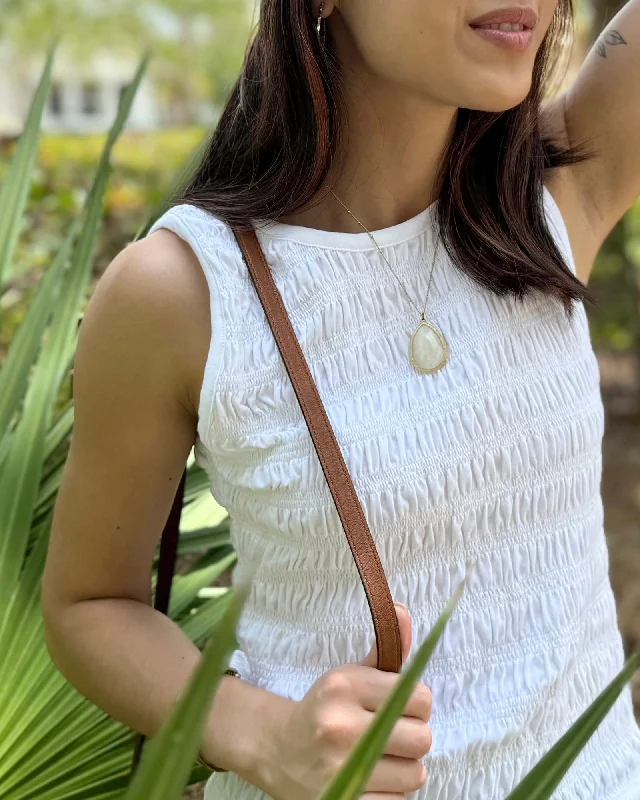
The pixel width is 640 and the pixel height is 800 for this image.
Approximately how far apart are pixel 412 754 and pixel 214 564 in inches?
30.6

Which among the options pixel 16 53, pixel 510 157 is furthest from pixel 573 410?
pixel 16 53

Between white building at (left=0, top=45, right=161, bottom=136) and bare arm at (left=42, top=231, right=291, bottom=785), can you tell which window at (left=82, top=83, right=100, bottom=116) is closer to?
white building at (left=0, top=45, right=161, bottom=136)

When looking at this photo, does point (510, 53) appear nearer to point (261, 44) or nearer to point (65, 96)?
point (261, 44)

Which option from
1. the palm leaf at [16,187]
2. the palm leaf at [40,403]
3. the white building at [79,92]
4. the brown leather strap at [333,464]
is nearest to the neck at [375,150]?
the brown leather strap at [333,464]

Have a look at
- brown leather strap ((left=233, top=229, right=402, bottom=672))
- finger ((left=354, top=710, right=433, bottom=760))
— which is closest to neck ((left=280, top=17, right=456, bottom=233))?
brown leather strap ((left=233, top=229, right=402, bottom=672))

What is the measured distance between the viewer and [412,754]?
0.96 meters

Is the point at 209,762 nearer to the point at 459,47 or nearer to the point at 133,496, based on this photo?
the point at 133,496

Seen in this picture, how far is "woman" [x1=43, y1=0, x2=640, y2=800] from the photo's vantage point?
110cm

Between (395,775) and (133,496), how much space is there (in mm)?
403

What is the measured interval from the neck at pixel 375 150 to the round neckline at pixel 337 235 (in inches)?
1.0

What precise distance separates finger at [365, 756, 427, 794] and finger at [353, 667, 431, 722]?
44 mm

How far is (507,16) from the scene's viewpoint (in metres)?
1.10

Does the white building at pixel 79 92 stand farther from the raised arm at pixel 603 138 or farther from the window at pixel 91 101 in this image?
the raised arm at pixel 603 138

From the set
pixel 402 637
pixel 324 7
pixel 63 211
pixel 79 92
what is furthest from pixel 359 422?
pixel 79 92
